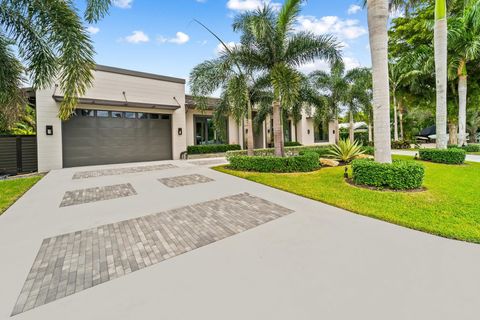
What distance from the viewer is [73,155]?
11.6 meters

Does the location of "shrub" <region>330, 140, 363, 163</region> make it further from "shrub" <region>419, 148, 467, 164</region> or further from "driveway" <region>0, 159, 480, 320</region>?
"driveway" <region>0, 159, 480, 320</region>

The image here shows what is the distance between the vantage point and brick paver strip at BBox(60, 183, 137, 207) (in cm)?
545

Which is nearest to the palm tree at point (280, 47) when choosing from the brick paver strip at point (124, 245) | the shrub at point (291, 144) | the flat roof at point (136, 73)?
the brick paver strip at point (124, 245)

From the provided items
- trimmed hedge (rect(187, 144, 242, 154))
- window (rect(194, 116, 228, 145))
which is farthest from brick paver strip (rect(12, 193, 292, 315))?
window (rect(194, 116, 228, 145))

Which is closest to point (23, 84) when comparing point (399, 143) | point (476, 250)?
point (476, 250)

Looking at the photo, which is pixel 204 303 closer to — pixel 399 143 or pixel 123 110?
pixel 123 110

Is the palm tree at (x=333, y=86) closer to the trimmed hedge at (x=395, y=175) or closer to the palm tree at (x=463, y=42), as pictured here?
the palm tree at (x=463, y=42)

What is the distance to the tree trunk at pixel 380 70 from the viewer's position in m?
5.98

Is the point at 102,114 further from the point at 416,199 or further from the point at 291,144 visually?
the point at 291,144

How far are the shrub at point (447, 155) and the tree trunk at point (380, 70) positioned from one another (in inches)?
273

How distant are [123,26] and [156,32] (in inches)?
92.6

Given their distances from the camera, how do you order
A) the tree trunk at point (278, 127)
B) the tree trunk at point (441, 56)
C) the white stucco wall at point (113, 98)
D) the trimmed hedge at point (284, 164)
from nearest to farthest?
the trimmed hedge at point (284, 164) → the tree trunk at point (278, 127) → the tree trunk at point (441, 56) → the white stucco wall at point (113, 98)

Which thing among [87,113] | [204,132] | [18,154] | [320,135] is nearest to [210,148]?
[204,132]

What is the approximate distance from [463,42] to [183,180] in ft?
60.1
